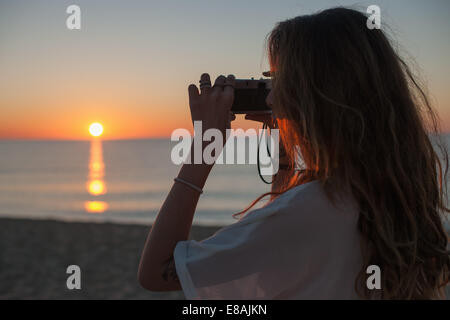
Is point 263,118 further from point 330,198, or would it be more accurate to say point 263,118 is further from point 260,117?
point 330,198

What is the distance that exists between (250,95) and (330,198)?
0.61 meters

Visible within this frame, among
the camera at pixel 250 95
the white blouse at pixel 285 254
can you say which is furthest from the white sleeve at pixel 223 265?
the camera at pixel 250 95

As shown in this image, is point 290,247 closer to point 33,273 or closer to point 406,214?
point 406,214

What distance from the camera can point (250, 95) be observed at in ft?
5.02

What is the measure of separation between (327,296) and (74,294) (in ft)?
17.8

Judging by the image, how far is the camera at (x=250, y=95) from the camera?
150 centimetres

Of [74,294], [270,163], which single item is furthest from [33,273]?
[270,163]

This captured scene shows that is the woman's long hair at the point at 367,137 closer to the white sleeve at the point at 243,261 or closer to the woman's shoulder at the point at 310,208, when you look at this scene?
the woman's shoulder at the point at 310,208

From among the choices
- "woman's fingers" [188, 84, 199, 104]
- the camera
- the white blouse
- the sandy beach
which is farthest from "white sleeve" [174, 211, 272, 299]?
the sandy beach

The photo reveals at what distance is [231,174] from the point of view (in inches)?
1399

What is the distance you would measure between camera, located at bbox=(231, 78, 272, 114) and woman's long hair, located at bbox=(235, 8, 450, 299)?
0.28 metres

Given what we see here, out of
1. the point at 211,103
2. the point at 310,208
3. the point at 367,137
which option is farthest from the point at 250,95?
the point at 310,208

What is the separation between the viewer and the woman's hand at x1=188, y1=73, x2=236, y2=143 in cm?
125

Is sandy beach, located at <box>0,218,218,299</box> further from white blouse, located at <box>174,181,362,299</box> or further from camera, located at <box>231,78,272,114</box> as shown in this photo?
white blouse, located at <box>174,181,362,299</box>
